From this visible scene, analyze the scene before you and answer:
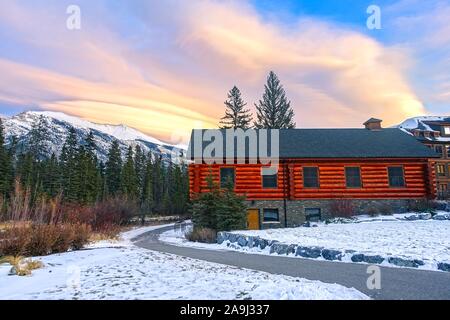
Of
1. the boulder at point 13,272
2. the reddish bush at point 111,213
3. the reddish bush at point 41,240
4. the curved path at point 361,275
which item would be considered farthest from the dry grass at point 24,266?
the reddish bush at point 111,213

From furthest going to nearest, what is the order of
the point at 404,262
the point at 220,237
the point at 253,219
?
the point at 253,219 → the point at 220,237 → the point at 404,262

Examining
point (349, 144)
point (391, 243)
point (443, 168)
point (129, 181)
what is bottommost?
point (391, 243)

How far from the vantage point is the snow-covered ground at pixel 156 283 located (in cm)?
583

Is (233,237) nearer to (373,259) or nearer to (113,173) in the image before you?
(373,259)

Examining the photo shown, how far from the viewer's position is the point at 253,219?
24047 mm

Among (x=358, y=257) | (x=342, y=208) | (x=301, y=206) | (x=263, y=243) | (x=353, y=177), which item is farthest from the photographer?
(x=353, y=177)

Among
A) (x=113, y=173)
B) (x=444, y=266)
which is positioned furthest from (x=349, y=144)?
(x=113, y=173)

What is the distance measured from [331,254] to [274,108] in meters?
45.3

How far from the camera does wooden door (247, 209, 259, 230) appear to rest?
23.8 meters

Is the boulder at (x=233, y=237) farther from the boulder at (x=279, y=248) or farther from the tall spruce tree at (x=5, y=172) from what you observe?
the tall spruce tree at (x=5, y=172)

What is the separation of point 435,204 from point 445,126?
35677 mm

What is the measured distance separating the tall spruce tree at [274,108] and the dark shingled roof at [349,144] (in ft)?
81.4

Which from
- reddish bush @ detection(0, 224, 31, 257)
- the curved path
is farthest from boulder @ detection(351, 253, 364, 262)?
reddish bush @ detection(0, 224, 31, 257)
